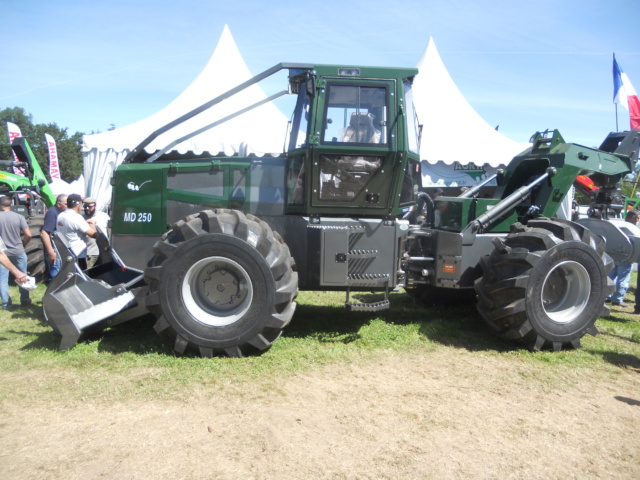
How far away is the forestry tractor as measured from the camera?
4.95 metres

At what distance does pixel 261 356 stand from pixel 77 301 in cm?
189

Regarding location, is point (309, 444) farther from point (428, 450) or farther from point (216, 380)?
point (216, 380)

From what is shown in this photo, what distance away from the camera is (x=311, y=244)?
18.0 feet

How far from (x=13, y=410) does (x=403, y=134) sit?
4.21 metres

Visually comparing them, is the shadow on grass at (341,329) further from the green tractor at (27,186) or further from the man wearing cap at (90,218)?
the green tractor at (27,186)

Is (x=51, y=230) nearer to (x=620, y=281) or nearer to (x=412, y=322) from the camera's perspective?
(x=412, y=322)

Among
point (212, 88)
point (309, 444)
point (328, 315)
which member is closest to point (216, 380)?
point (309, 444)

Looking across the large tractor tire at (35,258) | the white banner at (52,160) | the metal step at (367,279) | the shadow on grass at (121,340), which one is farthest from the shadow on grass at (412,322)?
the white banner at (52,160)

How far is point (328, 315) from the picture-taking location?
692 centimetres

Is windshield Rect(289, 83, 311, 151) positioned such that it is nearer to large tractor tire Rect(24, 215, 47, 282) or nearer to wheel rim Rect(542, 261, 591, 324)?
wheel rim Rect(542, 261, 591, 324)

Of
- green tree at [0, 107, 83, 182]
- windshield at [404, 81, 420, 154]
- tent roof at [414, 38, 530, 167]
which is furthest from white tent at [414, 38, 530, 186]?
green tree at [0, 107, 83, 182]

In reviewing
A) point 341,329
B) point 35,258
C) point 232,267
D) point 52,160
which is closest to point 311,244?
point 232,267

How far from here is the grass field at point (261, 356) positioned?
4410 millimetres

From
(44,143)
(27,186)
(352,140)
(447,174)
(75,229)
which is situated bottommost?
(75,229)
